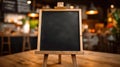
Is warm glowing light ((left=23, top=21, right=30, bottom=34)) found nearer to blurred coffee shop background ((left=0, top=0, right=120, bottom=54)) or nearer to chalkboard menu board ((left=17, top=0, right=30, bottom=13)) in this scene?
blurred coffee shop background ((left=0, top=0, right=120, bottom=54))

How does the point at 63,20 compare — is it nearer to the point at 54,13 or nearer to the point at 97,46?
the point at 54,13

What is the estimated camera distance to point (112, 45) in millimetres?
6578

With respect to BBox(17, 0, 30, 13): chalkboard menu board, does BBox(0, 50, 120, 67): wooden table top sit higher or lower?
lower

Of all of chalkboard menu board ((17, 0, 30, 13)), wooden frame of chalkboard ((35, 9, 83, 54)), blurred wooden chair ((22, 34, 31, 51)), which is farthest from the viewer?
chalkboard menu board ((17, 0, 30, 13))

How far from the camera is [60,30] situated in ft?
4.90

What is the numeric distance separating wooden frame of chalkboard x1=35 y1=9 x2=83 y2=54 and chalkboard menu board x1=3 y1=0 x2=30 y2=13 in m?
8.32

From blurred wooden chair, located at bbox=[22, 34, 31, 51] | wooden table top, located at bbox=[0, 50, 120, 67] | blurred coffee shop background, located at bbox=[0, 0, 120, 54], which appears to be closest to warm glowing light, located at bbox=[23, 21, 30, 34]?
blurred coffee shop background, located at bbox=[0, 0, 120, 54]

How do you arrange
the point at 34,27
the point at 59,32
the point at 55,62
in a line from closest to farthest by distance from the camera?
the point at 59,32 → the point at 55,62 → the point at 34,27

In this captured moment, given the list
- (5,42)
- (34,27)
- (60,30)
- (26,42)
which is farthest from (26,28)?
(60,30)

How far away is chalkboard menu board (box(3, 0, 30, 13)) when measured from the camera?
9.52 m

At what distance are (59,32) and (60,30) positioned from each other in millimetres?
21

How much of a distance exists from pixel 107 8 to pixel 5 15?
6.97m

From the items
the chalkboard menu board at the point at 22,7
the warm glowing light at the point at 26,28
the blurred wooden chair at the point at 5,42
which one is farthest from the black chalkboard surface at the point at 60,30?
the chalkboard menu board at the point at 22,7

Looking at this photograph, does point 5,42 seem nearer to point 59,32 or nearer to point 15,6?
point 15,6
